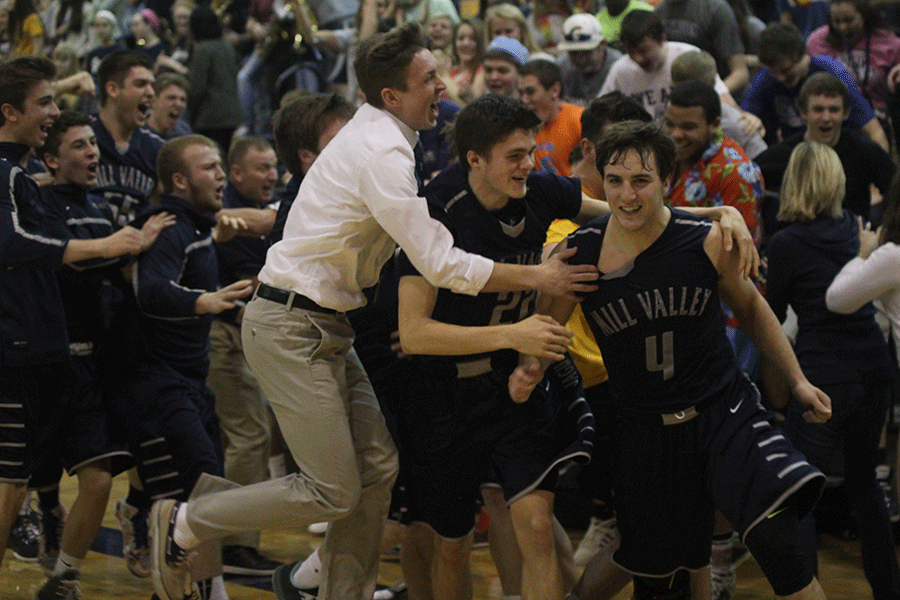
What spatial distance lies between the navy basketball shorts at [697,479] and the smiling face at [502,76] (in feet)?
11.4

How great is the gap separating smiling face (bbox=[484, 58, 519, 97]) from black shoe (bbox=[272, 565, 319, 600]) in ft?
11.3

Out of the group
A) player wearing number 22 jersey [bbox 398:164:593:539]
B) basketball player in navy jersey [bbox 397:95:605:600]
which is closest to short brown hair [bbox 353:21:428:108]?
basketball player in navy jersey [bbox 397:95:605:600]

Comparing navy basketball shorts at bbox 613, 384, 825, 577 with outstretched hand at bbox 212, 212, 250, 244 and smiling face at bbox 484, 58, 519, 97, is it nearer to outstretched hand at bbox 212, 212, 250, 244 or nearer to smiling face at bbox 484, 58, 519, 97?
outstretched hand at bbox 212, 212, 250, 244

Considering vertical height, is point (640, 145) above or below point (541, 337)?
above

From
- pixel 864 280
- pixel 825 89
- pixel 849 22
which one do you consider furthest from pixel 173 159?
pixel 849 22

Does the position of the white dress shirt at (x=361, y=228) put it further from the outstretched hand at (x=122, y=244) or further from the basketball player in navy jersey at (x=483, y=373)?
the outstretched hand at (x=122, y=244)

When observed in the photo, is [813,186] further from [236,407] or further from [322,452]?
[236,407]

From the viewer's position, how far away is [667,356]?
3557 mm

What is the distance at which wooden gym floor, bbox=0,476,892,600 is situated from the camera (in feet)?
15.6

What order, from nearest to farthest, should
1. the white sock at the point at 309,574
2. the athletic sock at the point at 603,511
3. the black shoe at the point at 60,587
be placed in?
the white sock at the point at 309,574
the black shoe at the point at 60,587
the athletic sock at the point at 603,511

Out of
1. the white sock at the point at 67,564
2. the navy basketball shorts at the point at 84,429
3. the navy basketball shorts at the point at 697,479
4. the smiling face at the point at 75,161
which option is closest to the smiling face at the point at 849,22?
the navy basketball shorts at the point at 697,479

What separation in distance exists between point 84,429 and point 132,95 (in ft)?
6.27

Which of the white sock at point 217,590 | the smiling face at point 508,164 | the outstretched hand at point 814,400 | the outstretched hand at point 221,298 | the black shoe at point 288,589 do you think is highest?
the smiling face at point 508,164

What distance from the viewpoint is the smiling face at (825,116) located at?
18.1 feet
